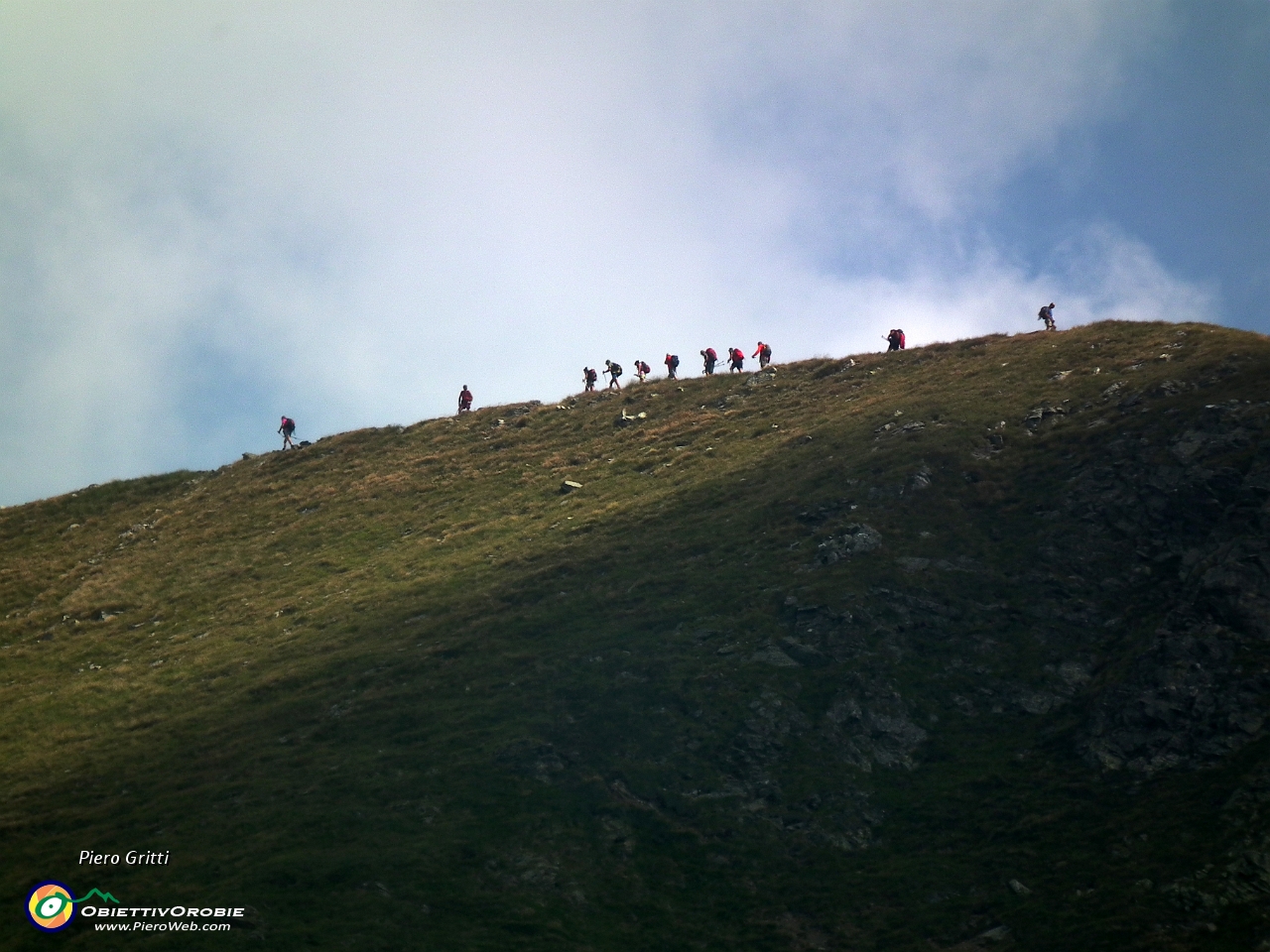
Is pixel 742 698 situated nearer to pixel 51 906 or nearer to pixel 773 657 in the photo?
pixel 773 657

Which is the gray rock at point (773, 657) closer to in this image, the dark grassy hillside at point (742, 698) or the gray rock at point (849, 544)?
the dark grassy hillside at point (742, 698)

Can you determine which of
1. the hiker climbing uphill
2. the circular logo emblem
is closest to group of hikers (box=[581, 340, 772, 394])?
the hiker climbing uphill

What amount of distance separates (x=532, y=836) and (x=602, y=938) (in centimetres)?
452

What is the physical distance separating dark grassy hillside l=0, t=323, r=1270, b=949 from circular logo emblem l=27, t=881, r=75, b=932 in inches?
17.6

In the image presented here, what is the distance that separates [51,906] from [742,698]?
22.4 meters

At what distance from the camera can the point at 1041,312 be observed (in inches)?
2766

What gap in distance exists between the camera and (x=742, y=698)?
37438mm

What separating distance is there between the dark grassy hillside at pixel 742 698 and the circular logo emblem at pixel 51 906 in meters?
0.45

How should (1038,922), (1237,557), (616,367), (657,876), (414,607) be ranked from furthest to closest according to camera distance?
(616,367), (414,607), (1237,557), (657,876), (1038,922)

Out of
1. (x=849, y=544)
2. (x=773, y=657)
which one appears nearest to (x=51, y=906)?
(x=773, y=657)

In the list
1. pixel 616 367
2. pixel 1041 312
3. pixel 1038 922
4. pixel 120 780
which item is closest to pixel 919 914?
pixel 1038 922

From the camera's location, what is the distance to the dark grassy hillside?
96.1ft

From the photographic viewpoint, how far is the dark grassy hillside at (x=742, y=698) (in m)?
29.3

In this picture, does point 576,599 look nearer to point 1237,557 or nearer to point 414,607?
point 414,607
